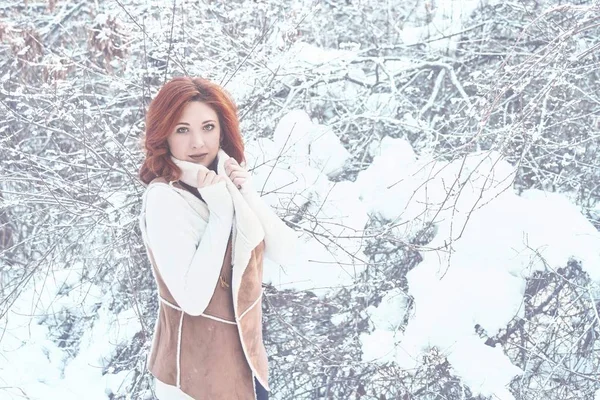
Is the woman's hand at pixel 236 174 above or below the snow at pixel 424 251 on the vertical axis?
below

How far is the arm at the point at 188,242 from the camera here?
69.9 inches

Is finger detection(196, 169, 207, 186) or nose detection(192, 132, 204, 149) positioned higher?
nose detection(192, 132, 204, 149)

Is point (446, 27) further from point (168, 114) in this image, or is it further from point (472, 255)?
point (168, 114)

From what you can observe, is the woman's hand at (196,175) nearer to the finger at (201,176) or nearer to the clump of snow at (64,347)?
the finger at (201,176)

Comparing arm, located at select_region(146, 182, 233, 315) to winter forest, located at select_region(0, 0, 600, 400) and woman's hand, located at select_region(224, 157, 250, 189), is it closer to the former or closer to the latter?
woman's hand, located at select_region(224, 157, 250, 189)

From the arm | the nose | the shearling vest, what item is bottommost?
the shearling vest

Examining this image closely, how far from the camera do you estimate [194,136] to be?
196cm

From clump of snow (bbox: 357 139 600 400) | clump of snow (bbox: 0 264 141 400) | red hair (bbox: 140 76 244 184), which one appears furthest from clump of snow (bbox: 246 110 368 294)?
red hair (bbox: 140 76 244 184)

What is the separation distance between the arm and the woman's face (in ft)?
0.52

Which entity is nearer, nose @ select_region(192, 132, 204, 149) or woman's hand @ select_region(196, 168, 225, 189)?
woman's hand @ select_region(196, 168, 225, 189)

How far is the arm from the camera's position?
1.78 meters

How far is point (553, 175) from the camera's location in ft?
12.5

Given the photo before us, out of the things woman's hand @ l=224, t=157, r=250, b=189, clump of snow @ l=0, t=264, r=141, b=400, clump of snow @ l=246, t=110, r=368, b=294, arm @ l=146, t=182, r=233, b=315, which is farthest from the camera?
clump of snow @ l=0, t=264, r=141, b=400

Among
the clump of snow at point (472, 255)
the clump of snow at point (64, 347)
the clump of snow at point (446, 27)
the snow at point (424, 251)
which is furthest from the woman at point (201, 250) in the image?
the clump of snow at point (446, 27)
